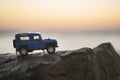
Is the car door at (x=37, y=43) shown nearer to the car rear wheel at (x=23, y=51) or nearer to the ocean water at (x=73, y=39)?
the car rear wheel at (x=23, y=51)

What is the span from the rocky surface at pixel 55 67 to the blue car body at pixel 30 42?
0.27m

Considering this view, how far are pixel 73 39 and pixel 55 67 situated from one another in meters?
2.25

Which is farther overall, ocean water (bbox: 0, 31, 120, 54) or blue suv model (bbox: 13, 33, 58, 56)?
ocean water (bbox: 0, 31, 120, 54)

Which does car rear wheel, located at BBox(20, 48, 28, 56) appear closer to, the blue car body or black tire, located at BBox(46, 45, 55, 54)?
the blue car body

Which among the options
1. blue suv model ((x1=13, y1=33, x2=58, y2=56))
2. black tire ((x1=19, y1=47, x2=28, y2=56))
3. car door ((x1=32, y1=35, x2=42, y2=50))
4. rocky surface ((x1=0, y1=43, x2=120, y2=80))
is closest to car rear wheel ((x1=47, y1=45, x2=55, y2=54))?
blue suv model ((x1=13, y1=33, x2=58, y2=56))

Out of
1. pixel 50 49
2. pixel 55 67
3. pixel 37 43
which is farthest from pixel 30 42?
pixel 55 67

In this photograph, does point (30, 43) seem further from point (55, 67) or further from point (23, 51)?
point (55, 67)

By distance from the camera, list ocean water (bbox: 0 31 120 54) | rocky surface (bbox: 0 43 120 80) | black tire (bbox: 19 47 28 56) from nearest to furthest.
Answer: rocky surface (bbox: 0 43 120 80), black tire (bbox: 19 47 28 56), ocean water (bbox: 0 31 120 54)

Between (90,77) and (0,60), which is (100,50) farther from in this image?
(0,60)

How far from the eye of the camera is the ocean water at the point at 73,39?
27.4 ft

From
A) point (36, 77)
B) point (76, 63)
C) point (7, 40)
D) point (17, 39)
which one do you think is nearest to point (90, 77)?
point (76, 63)

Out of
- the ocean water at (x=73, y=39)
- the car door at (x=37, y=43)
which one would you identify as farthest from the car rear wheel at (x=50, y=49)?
the ocean water at (x=73, y=39)

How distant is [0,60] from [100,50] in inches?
132

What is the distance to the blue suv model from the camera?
7269 millimetres
